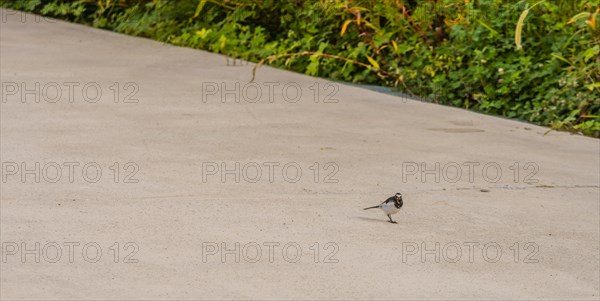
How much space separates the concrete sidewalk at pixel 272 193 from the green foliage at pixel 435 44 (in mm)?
342

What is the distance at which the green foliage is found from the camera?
902 cm

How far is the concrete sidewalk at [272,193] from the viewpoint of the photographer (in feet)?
17.3

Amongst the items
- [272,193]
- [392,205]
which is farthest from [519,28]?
[392,205]

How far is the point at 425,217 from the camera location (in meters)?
6.33

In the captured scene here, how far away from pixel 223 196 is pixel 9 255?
1534 mm

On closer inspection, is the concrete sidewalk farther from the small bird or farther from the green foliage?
the green foliage

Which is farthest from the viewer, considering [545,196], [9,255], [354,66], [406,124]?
[354,66]

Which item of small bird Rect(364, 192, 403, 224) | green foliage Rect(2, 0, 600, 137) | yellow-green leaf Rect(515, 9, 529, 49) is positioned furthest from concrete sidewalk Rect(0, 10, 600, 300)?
yellow-green leaf Rect(515, 9, 529, 49)

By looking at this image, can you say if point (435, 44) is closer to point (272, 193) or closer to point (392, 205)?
point (272, 193)

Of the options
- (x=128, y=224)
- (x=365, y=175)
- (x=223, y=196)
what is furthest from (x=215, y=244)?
(x=365, y=175)

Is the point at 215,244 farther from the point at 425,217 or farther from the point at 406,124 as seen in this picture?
the point at 406,124

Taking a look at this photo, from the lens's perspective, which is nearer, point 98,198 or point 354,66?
point 98,198

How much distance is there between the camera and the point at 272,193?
6680 millimetres

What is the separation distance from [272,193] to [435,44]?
386 cm
